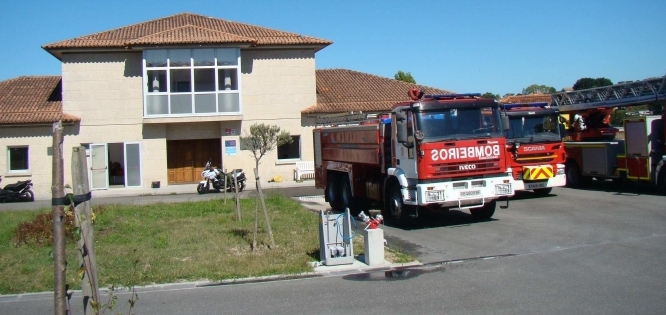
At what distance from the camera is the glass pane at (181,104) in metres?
30.4

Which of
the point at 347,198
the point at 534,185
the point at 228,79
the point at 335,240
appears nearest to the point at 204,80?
the point at 228,79

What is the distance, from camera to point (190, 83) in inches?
1225

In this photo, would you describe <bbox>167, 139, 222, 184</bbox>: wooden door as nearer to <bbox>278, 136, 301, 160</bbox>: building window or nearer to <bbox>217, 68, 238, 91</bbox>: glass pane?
<bbox>217, 68, 238, 91</bbox>: glass pane

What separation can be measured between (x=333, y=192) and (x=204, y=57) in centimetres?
1416

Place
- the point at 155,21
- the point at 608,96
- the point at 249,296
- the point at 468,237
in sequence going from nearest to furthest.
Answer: the point at 249,296, the point at 468,237, the point at 608,96, the point at 155,21

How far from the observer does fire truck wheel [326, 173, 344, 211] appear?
18.9m

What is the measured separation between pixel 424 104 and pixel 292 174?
61.1 feet

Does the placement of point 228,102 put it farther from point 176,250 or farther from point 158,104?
point 176,250

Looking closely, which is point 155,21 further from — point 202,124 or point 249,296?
point 249,296

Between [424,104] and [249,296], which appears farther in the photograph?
[424,104]

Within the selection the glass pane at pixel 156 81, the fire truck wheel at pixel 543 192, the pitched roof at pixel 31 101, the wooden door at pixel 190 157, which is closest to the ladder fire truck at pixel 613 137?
the fire truck wheel at pixel 543 192

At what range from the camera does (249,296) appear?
29.3 ft

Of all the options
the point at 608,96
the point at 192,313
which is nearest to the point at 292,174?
the point at 608,96

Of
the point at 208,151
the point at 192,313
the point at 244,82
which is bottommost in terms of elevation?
the point at 192,313
